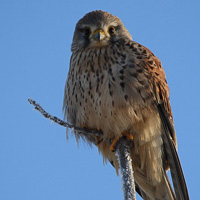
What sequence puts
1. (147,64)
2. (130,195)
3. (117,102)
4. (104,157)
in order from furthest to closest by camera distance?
(104,157) → (147,64) → (117,102) → (130,195)

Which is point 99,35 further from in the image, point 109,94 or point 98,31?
point 109,94

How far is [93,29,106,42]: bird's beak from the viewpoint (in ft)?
12.9

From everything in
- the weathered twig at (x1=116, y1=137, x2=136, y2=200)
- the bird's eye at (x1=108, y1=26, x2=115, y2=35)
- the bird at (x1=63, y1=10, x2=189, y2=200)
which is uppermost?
the bird's eye at (x1=108, y1=26, x2=115, y2=35)

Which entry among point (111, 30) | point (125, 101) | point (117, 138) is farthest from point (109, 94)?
point (111, 30)

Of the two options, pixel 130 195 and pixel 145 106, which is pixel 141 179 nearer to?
pixel 145 106

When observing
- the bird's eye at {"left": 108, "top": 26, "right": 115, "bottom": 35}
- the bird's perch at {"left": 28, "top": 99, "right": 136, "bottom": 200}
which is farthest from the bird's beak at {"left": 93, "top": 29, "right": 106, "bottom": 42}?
the bird's perch at {"left": 28, "top": 99, "right": 136, "bottom": 200}

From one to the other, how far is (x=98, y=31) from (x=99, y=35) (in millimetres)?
77

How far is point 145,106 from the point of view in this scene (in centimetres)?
373

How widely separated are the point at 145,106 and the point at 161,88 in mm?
320

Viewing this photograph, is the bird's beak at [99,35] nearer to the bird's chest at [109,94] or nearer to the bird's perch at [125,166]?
the bird's chest at [109,94]

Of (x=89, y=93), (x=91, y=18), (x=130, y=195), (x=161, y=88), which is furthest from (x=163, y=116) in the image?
(x=130, y=195)

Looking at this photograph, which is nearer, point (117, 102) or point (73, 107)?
point (117, 102)

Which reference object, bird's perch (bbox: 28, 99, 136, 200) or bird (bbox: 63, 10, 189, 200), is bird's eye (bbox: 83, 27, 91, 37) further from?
bird's perch (bbox: 28, 99, 136, 200)

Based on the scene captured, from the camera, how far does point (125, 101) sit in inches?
143
